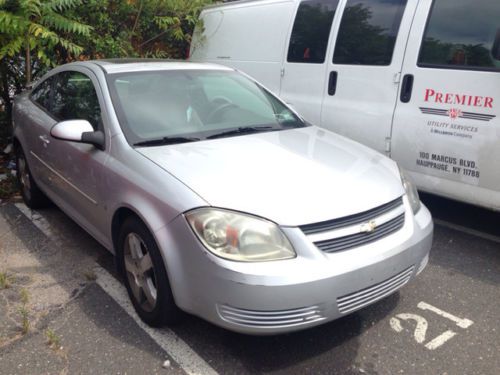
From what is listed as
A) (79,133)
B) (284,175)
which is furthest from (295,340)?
(79,133)

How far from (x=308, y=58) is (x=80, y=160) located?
2705 mm

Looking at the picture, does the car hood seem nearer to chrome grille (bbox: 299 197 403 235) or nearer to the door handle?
chrome grille (bbox: 299 197 403 235)

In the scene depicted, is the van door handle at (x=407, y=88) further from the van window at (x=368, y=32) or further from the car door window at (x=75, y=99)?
the car door window at (x=75, y=99)

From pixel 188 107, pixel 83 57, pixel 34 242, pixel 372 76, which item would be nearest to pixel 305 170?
pixel 188 107

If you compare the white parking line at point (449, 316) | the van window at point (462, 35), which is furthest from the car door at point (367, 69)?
the white parking line at point (449, 316)

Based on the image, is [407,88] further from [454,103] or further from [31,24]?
[31,24]

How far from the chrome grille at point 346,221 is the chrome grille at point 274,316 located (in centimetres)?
37

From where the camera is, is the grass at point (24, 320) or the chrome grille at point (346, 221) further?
the grass at point (24, 320)

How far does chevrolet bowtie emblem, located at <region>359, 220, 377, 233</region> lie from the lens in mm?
2469

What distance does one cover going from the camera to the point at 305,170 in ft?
9.10

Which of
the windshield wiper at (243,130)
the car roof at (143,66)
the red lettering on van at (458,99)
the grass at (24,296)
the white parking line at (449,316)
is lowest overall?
the white parking line at (449,316)

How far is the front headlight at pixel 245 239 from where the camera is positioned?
2307mm

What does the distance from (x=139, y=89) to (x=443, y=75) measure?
7.79 ft

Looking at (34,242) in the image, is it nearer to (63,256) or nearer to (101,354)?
(63,256)
